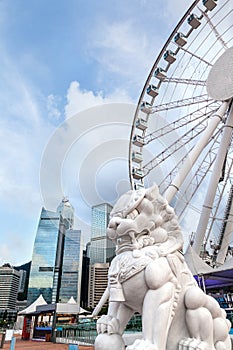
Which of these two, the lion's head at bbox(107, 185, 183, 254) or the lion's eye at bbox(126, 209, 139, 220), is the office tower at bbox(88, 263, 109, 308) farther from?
the lion's eye at bbox(126, 209, 139, 220)

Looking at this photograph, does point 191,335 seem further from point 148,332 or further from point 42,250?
point 42,250

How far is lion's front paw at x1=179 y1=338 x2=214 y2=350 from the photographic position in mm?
2121

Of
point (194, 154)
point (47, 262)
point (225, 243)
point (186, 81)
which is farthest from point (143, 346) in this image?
point (47, 262)

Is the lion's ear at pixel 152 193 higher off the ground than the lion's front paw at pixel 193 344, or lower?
higher

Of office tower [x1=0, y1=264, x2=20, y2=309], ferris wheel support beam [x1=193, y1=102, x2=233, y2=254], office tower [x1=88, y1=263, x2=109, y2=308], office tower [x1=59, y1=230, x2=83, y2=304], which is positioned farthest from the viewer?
office tower [x1=0, y1=264, x2=20, y2=309]

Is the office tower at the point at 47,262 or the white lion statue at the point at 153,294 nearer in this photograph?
the white lion statue at the point at 153,294

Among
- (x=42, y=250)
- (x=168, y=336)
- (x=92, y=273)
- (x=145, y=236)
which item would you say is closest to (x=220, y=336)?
(x=168, y=336)

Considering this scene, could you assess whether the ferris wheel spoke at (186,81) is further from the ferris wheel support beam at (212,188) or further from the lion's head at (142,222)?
the lion's head at (142,222)

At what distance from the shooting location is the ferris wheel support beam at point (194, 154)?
11.0m

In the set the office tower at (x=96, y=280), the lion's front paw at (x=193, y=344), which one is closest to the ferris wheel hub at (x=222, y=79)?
the lion's front paw at (x=193, y=344)

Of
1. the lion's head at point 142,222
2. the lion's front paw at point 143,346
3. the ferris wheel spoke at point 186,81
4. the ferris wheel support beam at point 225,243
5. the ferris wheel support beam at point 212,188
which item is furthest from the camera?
the ferris wheel support beam at point 225,243

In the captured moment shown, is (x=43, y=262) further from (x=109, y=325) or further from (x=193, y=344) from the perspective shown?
(x=193, y=344)

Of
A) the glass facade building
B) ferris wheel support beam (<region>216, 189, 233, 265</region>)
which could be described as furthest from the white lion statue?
the glass facade building

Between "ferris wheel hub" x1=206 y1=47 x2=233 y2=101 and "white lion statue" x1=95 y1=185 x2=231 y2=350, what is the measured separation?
10.3 meters
